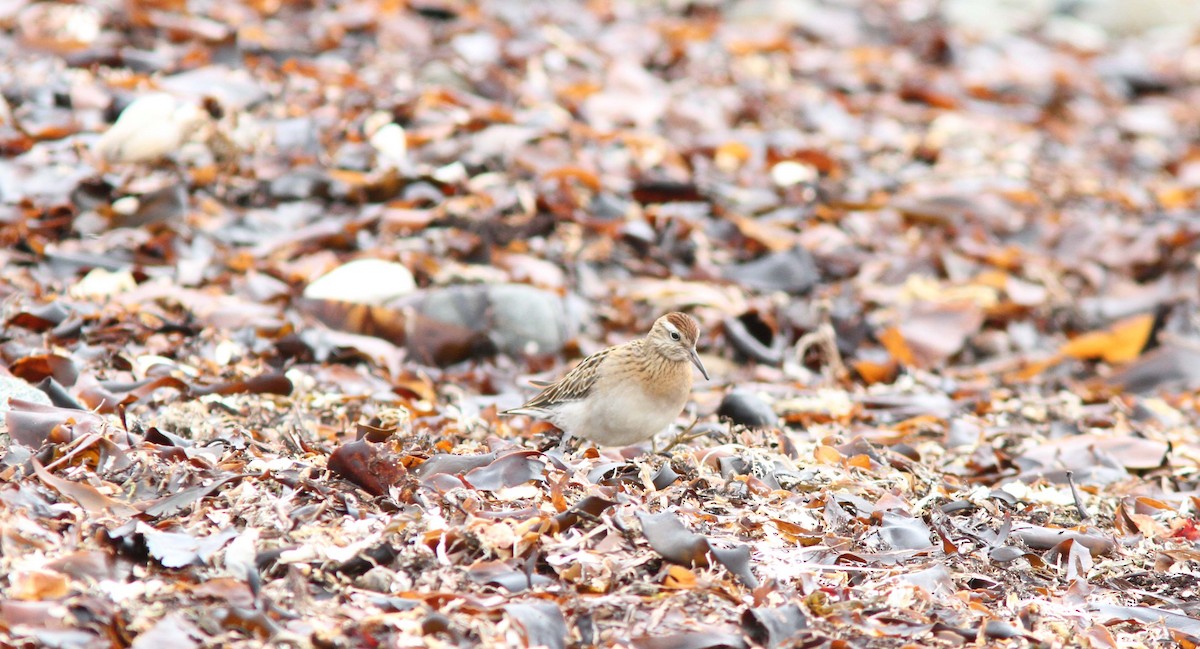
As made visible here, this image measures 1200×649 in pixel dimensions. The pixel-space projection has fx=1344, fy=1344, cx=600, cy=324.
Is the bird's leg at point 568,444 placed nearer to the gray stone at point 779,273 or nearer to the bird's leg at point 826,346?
the bird's leg at point 826,346

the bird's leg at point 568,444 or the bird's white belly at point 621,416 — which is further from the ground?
the bird's white belly at point 621,416

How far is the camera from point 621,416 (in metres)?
4.93

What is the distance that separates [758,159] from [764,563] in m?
5.64

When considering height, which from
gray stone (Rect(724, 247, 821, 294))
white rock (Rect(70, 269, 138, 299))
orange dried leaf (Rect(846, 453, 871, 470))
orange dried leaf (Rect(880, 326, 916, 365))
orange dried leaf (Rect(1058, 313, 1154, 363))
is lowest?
orange dried leaf (Rect(1058, 313, 1154, 363))

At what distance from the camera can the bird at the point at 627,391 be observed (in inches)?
195

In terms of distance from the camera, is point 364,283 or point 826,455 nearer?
point 826,455

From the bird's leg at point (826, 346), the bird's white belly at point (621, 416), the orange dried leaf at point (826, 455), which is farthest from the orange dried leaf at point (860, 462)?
the bird's leg at point (826, 346)

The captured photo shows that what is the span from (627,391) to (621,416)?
0.10 m

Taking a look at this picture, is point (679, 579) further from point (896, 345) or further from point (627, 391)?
point (896, 345)

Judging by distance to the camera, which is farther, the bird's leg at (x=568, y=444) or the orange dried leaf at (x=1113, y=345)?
the orange dried leaf at (x=1113, y=345)

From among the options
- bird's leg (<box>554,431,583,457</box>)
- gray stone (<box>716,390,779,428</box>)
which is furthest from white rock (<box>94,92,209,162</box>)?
gray stone (<box>716,390,779,428</box>)

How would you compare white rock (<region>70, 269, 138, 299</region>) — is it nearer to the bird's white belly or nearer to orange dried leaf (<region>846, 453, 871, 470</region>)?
the bird's white belly

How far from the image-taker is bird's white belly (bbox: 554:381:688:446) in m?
4.94

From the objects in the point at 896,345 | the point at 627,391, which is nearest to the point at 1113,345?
the point at 896,345
